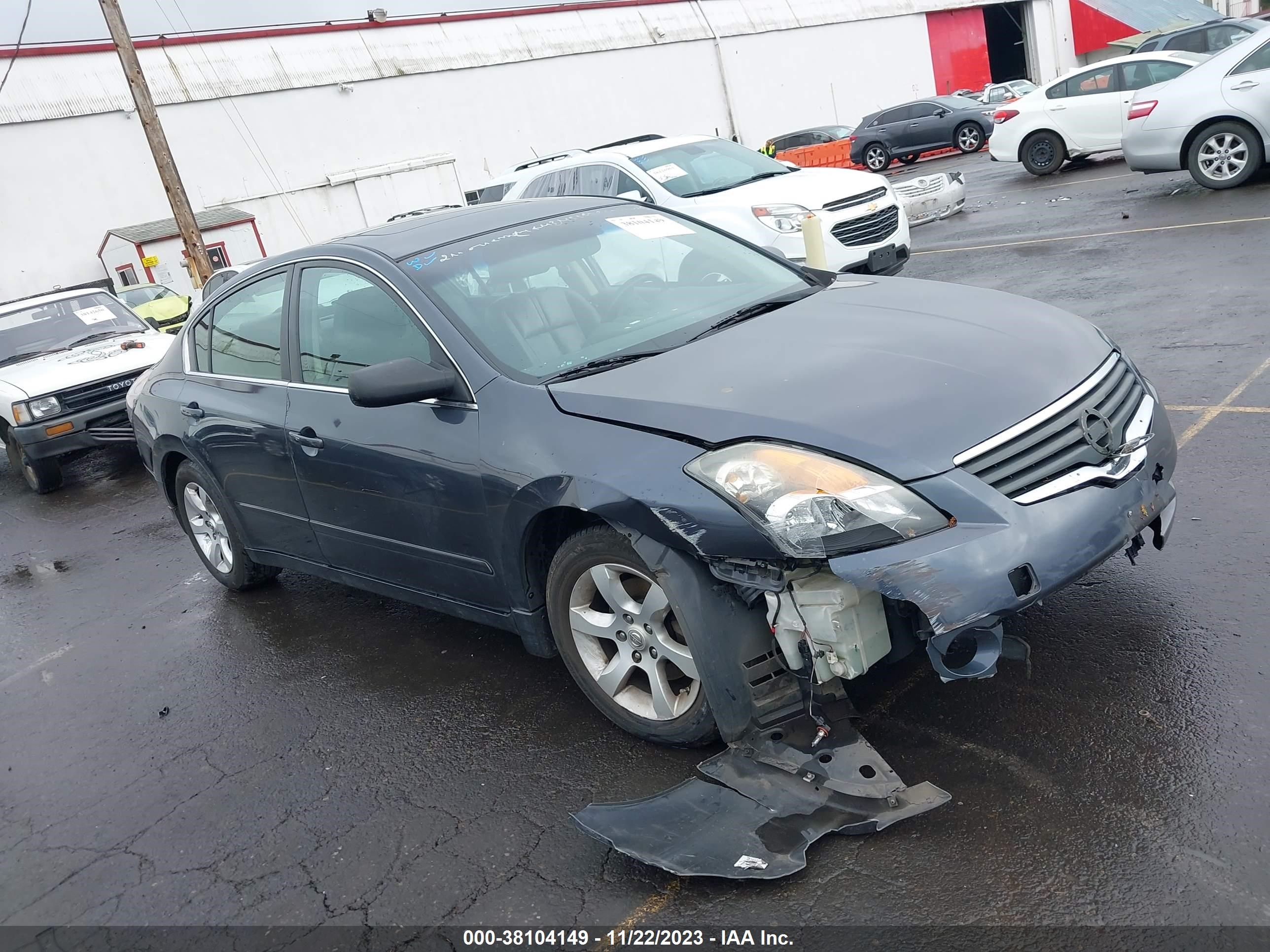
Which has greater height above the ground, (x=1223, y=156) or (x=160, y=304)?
(x=160, y=304)

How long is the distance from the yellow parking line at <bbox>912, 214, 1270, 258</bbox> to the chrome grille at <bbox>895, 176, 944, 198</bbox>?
1.16 m

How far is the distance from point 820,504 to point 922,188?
1198cm

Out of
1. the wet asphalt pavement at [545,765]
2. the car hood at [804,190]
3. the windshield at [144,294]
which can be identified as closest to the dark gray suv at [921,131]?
the windshield at [144,294]

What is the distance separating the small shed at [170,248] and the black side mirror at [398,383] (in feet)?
85.2

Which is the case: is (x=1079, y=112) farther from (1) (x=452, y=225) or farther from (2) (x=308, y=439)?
(2) (x=308, y=439)

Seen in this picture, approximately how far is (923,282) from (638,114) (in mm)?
38221

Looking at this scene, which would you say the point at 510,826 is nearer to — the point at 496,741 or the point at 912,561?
the point at 496,741

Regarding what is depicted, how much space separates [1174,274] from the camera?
8.57 m

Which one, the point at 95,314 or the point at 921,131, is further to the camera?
the point at 921,131

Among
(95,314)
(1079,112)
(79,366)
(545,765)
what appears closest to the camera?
(545,765)

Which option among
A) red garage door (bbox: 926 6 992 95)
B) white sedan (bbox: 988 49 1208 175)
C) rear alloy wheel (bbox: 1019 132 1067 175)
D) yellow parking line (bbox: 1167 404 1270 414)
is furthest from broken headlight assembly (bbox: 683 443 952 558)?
red garage door (bbox: 926 6 992 95)

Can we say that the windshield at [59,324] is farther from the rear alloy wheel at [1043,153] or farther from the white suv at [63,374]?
the rear alloy wheel at [1043,153]

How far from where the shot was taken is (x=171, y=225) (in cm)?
2889

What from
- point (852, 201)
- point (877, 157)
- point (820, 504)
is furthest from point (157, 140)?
point (820, 504)
